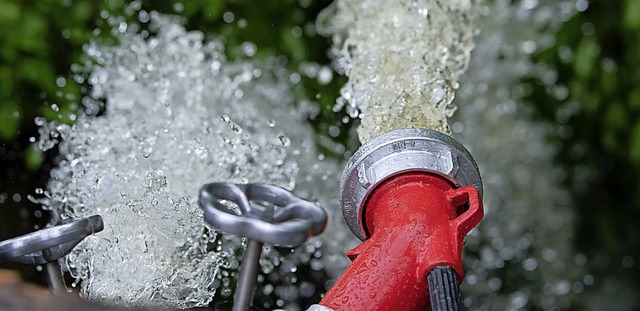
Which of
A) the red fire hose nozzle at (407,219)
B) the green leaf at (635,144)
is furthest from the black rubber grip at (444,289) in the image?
the green leaf at (635,144)

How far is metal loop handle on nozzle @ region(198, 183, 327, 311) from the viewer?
52cm

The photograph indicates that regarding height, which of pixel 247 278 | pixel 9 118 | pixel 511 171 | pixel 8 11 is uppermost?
pixel 511 171

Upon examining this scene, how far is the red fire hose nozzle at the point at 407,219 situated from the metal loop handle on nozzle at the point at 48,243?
0.60ft

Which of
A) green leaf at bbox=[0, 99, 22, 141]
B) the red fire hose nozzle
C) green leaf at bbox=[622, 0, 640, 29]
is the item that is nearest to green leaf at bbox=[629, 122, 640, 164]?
Answer: green leaf at bbox=[622, 0, 640, 29]

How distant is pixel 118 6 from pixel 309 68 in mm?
424

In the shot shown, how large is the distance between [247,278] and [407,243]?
0.16 metres

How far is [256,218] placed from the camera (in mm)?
530

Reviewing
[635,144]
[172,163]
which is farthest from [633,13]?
[172,163]

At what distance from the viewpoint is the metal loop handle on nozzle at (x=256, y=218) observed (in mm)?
516

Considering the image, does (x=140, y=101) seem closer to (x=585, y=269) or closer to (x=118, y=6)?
(x=118, y=6)

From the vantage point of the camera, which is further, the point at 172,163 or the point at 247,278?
the point at 172,163

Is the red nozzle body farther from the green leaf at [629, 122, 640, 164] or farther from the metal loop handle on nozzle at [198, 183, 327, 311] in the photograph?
the green leaf at [629, 122, 640, 164]

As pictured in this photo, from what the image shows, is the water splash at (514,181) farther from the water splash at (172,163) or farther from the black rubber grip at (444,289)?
the black rubber grip at (444,289)

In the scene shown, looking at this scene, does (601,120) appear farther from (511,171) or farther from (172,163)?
(172,163)
